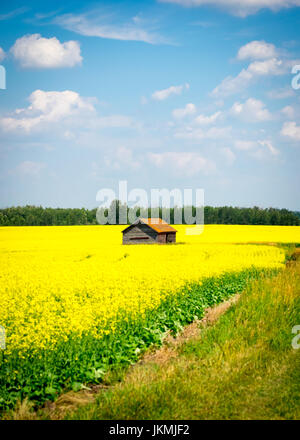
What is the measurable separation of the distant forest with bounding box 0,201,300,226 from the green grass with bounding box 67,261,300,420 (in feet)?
258

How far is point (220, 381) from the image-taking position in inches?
249

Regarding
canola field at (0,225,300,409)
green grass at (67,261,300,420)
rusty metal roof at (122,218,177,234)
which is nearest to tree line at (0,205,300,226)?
rusty metal roof at (122,218,177,234)

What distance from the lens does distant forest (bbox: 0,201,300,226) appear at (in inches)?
3359

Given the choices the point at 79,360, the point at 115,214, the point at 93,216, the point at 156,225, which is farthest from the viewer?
the point at 93,216

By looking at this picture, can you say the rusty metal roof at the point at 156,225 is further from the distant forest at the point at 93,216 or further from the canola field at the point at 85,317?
the distant forest at the point at 93,216

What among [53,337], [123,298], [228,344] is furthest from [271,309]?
[53,337]

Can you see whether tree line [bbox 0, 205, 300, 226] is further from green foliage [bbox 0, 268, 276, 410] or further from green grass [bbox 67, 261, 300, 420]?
green grass [bbox 67, 261, 300, 420]

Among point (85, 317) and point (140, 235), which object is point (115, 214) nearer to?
point (140, 235)

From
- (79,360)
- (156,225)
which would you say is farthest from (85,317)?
(156,225)

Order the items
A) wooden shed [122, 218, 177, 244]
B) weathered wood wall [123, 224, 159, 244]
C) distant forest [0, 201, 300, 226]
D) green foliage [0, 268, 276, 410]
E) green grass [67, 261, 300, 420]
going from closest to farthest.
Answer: green grass [67, 261, 300, 420] < green foliage [0, 268, 276, 410] < wooden shed [122, 218, 177, 244] < weathered wood wall [123, 224, 159, 244] < distant forest [0, 201, 300, 226]

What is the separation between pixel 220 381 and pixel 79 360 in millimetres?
2503

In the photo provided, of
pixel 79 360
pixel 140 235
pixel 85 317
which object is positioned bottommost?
pixel 79 360

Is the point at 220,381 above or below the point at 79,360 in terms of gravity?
below

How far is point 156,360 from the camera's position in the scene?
7.29 m
